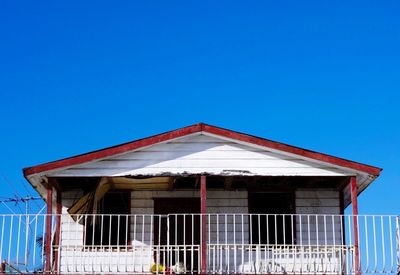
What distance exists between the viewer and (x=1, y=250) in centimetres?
1795

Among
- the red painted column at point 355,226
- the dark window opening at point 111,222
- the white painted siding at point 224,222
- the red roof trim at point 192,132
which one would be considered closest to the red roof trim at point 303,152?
the red roof trim at point 192,132

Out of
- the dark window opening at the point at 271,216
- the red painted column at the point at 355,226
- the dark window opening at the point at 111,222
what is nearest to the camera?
the red painted column at the point at 355,226

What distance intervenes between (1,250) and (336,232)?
865 cm

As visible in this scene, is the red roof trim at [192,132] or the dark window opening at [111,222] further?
the dark window opening at [111,222]

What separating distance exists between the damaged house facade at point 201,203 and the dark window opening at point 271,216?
1.1 inches

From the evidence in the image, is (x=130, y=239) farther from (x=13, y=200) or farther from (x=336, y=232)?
(x=13, y=200)

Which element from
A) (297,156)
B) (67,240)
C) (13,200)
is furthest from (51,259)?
(13,200)

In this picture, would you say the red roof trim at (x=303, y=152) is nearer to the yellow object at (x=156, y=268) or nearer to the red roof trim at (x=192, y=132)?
the red roof trim at (x=192, y=132)

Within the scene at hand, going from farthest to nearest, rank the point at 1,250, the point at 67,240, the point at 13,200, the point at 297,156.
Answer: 1. the point at 13,200
2. the point at 67,240
3. the point at 297,156
4. the point at 1,250

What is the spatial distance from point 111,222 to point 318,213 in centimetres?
553

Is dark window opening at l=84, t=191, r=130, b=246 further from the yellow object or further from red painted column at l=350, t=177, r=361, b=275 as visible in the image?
red painted column at l=350, t=177, r=361, b=275

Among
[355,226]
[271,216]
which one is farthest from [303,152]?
[271,216]

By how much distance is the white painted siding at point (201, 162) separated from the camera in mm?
19016

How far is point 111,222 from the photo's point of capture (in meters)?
21.2
